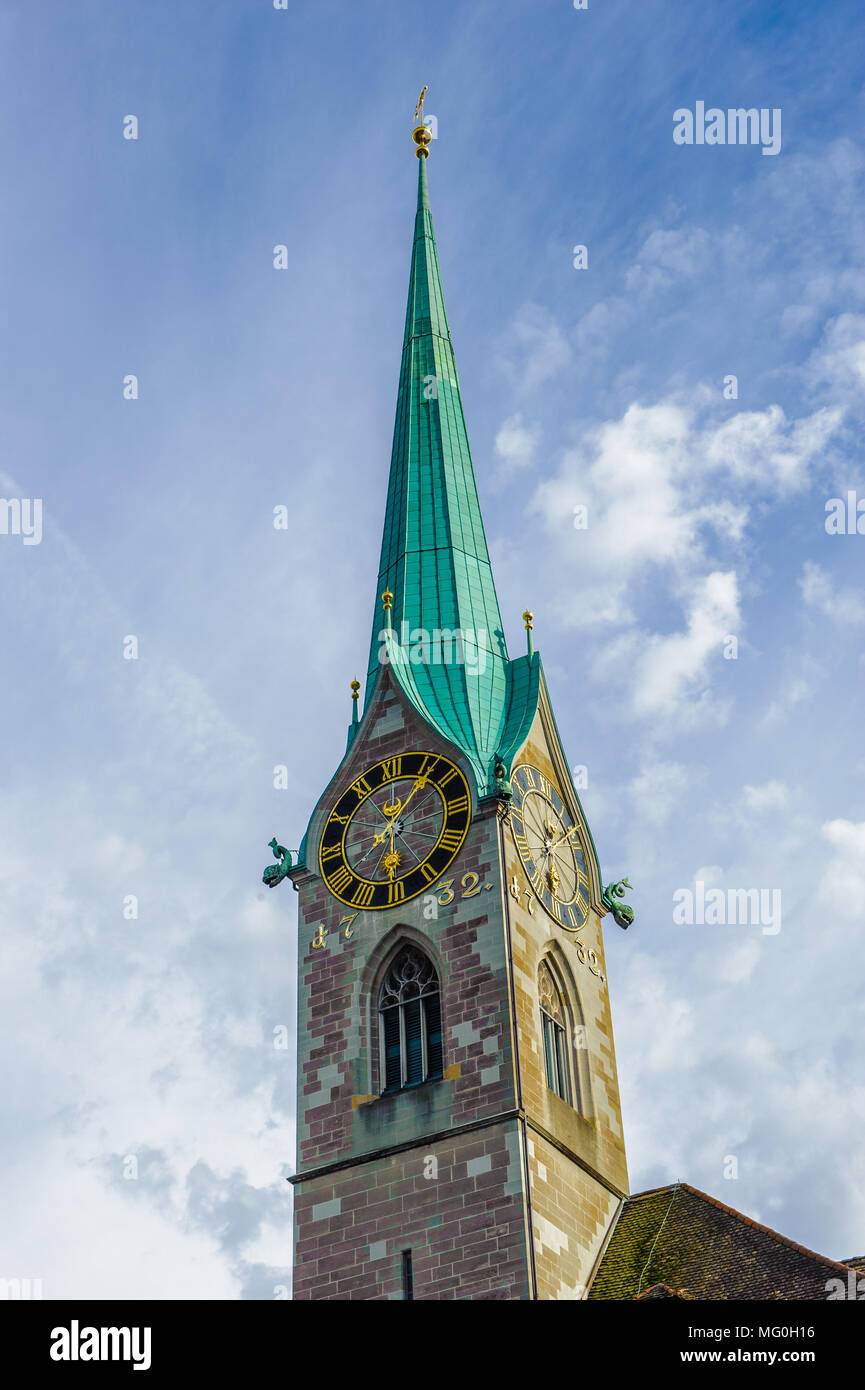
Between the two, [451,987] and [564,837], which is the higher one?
[564,837]

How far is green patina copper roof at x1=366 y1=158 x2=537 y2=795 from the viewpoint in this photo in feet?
135

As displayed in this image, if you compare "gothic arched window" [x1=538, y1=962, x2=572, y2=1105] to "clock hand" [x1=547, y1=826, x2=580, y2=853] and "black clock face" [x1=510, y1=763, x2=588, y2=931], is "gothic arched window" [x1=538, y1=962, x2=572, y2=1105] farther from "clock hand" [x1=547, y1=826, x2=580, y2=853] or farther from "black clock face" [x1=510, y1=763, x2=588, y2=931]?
"clock hand" [x1=547, y1=826, x2=580, y2=853]

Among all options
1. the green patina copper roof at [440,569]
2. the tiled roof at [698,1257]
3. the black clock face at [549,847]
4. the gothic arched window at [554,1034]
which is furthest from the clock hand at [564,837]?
the tiled roof at [698,1257]

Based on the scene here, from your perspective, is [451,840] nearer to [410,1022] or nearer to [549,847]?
[549,847]

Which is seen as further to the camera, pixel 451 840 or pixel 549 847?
pixel 549 847

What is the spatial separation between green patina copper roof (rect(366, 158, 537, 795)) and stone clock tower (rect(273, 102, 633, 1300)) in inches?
2.6

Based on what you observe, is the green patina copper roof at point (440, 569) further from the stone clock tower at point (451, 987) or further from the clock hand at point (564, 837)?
the clock hand at point (564, 837)

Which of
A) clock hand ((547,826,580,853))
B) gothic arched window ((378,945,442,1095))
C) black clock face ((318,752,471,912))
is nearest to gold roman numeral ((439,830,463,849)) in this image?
black clock face ((318,752,471,912))

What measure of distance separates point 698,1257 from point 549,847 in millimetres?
8171

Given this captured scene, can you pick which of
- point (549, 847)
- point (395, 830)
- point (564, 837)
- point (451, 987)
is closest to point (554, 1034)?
point (451, 987)

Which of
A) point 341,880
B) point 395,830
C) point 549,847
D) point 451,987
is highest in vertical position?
point 395,830

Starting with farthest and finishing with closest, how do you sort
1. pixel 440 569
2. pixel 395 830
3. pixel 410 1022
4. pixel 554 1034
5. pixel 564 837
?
pixel 440 569, pixel 564 837, pixel 395 830, pixel 554 1034, pixel 410 1022

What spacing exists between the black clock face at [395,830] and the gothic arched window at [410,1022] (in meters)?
1.26

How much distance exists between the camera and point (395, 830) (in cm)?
3906
